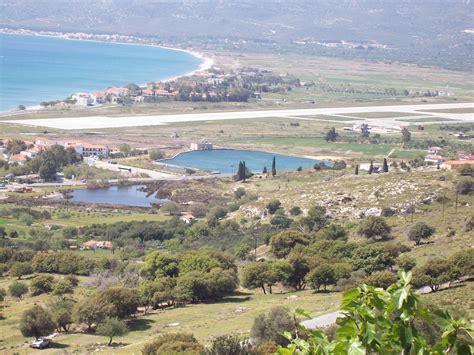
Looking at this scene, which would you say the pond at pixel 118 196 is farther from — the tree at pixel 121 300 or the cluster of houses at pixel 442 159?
the tree at pixel 121 300

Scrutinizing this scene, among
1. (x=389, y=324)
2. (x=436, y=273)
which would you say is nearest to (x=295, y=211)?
(x=436, y=273)

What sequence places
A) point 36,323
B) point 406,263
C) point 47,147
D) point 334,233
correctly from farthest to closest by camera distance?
point 47,147, point 334,233, point 406,263, point 36,323

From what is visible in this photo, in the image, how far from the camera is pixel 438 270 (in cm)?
2305

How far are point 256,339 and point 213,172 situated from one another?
3697 centimetres

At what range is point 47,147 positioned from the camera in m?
58.3

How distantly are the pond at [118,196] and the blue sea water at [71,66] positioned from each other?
34891mm

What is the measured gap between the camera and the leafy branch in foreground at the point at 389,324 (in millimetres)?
3723

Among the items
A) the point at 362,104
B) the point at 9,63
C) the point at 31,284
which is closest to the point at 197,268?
the point at 31,284

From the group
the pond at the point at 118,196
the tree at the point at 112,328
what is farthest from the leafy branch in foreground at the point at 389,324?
the pond at the point at 118,196

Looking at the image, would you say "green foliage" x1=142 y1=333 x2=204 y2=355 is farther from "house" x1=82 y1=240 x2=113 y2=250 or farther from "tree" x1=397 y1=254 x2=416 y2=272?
"house" x1=82 y1=240 x2=113 y2=250

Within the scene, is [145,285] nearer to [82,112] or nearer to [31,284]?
[31,284]

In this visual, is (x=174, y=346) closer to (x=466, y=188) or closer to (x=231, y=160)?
(x=466, y=188)

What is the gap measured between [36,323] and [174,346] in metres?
5.74

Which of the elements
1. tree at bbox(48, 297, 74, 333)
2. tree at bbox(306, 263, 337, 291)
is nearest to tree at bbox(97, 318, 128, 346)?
tree at bbox(48, 297, 74, 333)
